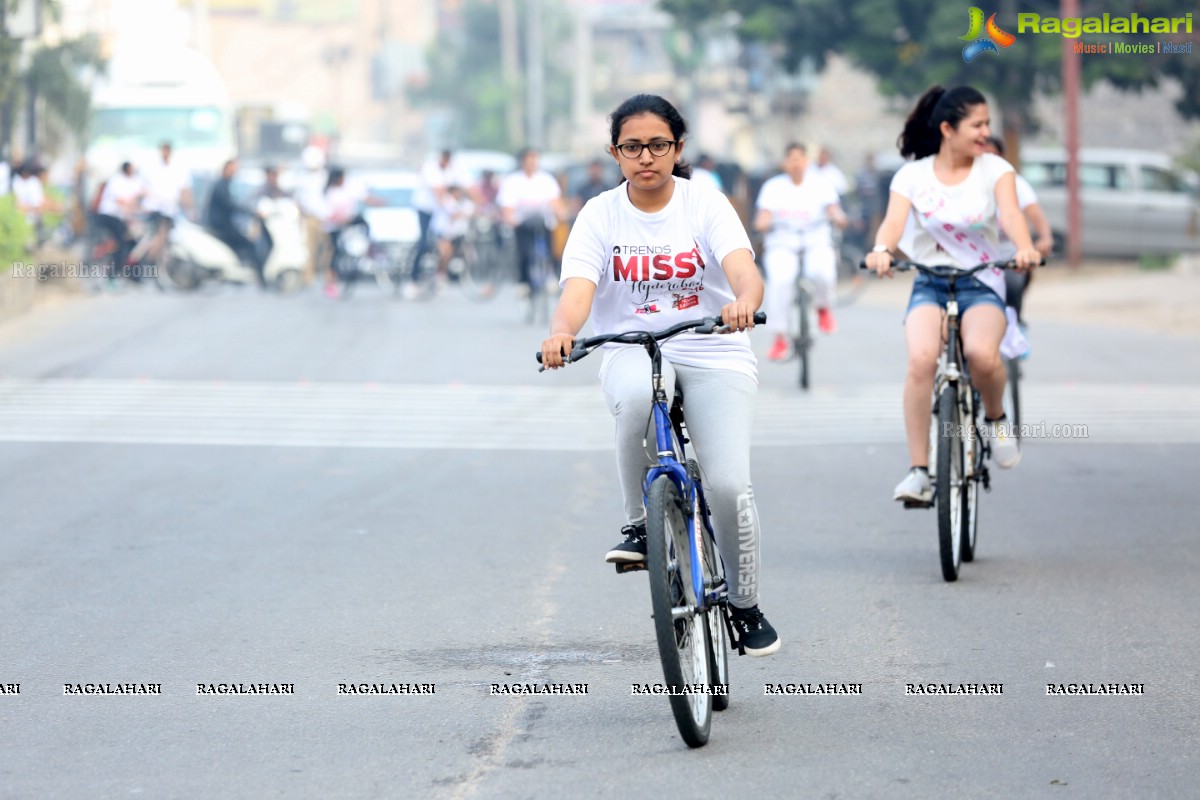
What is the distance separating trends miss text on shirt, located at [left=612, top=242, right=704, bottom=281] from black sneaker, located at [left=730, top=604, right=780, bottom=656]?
100cm

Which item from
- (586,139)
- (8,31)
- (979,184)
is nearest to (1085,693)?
(979,184)

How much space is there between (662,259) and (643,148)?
0.32 metres

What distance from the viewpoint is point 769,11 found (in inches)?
1267

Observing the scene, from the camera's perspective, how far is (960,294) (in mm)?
8227

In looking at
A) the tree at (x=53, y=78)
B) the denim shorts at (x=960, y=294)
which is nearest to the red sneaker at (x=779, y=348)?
the denim shorts at (x=960, y=294)

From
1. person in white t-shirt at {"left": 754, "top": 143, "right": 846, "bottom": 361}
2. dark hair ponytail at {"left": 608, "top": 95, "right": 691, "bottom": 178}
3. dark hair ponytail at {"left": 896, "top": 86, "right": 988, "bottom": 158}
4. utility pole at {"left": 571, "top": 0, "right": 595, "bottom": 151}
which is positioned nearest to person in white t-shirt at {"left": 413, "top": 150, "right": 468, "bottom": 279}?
person in white t-shirt at {"left": 754, "top": 143, "right": 846, "bottom": 361}

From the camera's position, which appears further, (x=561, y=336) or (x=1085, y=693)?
(x=1085, y=693)

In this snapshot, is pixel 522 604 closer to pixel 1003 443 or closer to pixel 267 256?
pixel 1003 443

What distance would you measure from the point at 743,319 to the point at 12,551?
177 inches

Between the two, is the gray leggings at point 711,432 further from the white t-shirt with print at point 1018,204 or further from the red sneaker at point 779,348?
the red sneaker at point 779,348

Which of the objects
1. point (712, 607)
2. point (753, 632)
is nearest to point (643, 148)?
point (712, 607)

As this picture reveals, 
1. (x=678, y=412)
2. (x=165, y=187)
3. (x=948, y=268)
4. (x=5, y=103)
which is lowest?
(x=678, y=412)

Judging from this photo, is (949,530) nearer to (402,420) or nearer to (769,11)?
(402,420)

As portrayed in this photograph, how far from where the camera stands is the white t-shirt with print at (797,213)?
15.4m
